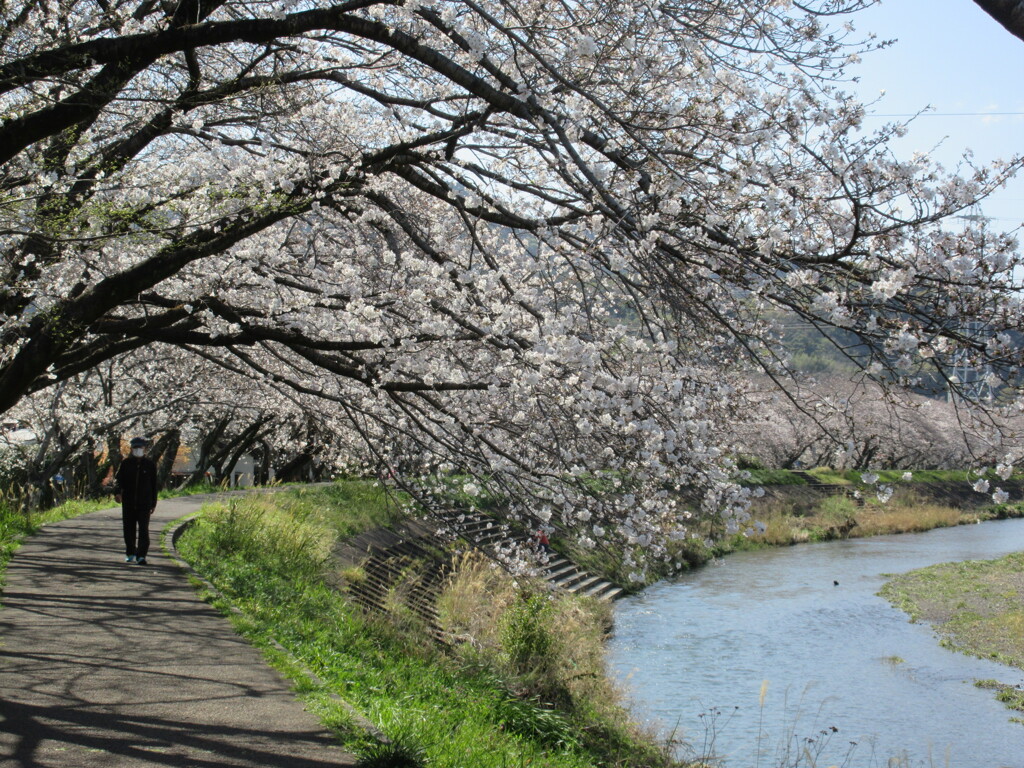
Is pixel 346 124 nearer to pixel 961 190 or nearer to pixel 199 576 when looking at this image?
pixel 199 576

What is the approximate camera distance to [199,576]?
11.0 meters

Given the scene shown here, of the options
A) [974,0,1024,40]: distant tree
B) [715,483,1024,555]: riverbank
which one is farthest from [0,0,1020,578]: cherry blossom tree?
[715,483,1024,555]: riverbank

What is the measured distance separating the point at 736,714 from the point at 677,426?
9.33 m

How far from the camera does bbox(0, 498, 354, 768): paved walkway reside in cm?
496

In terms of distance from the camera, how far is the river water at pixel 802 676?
12.6m

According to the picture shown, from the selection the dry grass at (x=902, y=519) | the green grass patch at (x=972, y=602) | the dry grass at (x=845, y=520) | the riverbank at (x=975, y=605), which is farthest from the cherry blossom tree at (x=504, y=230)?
the dry grass at (x=902, y=519)

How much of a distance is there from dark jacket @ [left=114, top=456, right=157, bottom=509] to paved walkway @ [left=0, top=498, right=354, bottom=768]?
976mm

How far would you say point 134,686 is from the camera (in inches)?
246

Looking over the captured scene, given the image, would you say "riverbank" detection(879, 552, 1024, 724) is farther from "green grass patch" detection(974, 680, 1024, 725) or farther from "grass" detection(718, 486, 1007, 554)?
"grass" detection(718, 486, 1007, 554)

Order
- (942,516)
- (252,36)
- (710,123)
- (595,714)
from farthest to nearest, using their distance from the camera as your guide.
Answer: (942,516)
(595,714)
(252,36)
(710,123)

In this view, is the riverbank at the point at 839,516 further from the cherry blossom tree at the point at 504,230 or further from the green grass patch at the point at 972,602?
the cherry blossom tree at the point at 504,230

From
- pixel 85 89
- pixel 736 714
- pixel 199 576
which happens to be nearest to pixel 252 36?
pixel 85 89

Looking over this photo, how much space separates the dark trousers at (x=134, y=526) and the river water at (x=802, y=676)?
6.85m

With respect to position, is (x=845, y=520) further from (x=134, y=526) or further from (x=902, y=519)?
(x=134, y=526)
